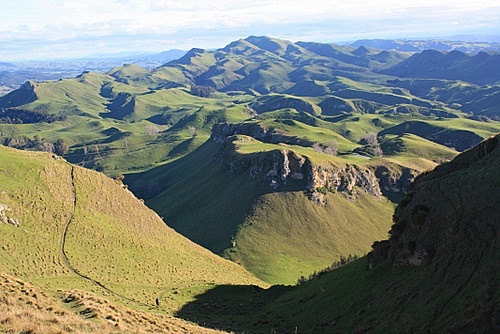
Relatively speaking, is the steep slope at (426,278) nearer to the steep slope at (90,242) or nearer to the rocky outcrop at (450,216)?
the rocky outcrop at (450,216)

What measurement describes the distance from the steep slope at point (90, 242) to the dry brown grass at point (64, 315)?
81.0 ft

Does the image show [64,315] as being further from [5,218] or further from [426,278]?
[5,218]

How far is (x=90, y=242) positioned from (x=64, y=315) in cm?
6045

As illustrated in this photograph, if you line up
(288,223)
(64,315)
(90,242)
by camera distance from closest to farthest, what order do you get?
(64,315), (90,242), (288,223)

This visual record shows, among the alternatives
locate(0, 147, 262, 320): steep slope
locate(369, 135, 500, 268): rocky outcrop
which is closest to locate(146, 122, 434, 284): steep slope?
locate(0, 147, 262, 320): steep slope

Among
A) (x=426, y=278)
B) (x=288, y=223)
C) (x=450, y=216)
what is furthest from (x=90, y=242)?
(x=288, y=223)

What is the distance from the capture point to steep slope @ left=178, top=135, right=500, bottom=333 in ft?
141

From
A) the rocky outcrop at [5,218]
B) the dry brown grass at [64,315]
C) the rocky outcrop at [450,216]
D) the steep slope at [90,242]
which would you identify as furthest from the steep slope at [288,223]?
the dry brown grass at [64,315]

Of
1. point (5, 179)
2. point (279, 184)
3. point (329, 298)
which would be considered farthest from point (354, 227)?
point (5, 179)

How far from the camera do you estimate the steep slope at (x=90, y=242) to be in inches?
3152

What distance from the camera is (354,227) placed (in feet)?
609

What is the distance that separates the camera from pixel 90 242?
309 feet

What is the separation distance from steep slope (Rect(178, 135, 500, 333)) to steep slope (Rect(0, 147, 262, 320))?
16.5m

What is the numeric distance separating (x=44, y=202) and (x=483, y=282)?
91.6 metres
